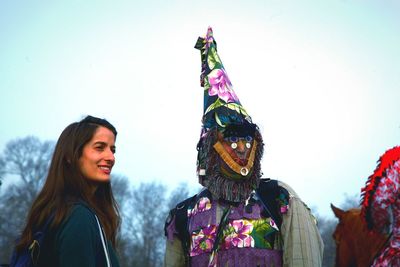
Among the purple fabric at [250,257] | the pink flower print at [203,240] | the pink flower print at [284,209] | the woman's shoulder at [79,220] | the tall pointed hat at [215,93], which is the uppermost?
the tall pointed hat at [215,93]

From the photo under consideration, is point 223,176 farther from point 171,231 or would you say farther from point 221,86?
point 221,86

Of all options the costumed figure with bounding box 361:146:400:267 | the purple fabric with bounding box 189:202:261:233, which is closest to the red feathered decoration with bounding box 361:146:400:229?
the costumed figure with bounding box 361:146:400:267

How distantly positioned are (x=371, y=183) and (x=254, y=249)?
1.67m

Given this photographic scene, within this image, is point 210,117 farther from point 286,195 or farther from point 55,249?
point 55,249

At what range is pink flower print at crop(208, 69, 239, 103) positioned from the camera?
493 centimetres

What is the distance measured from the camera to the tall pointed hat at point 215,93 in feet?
15.5

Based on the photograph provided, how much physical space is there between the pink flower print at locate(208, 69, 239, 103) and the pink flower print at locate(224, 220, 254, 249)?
122 cm

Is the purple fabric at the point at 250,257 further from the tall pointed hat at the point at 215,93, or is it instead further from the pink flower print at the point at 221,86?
the pink flower print at the point at 221,86

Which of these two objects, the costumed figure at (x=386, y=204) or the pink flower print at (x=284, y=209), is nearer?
the costumed figure at (x=386, y=204)

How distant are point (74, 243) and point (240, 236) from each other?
2031 millimetres

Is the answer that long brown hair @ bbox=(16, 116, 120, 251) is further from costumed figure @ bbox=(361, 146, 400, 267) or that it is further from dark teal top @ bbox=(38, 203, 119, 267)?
costumed figure @ bbox=(361, 146, 400, 267)

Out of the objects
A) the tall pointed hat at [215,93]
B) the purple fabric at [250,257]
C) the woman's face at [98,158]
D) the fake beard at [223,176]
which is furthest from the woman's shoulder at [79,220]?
the tall pointed hat at [215,93]

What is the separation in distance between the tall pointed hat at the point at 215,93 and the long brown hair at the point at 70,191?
1.72 metres

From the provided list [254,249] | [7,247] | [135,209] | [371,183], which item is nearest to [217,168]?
[254,249]
